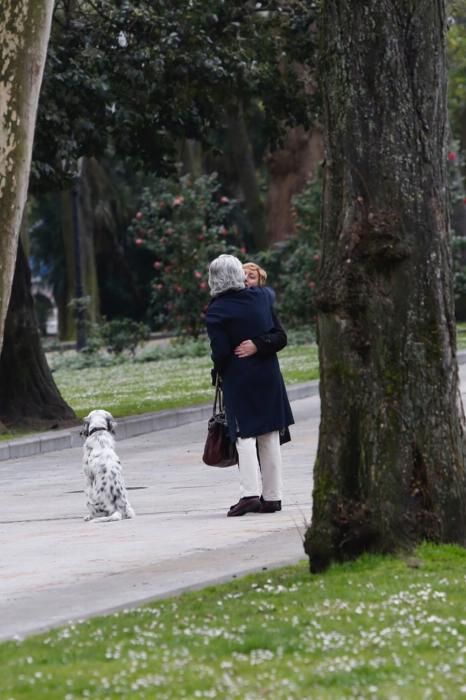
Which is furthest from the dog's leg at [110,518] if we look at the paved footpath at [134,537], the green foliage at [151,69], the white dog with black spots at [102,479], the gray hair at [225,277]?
the green foliage at [151,69]

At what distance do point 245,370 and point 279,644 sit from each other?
5708 mm

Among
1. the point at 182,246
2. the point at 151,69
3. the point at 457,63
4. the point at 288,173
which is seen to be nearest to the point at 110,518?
the point at 151,69

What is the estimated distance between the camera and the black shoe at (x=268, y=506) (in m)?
12.4

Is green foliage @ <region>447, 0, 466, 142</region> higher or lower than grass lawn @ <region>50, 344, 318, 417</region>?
higher

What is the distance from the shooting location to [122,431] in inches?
825

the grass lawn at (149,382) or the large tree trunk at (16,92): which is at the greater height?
the large tree trunk at (16,92)

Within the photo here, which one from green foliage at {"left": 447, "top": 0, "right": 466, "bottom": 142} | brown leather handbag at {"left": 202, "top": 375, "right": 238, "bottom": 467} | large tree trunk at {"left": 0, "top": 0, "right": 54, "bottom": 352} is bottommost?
brown leather handbag at {"left": 202, "top": 375, "right": 238, "bottom": 467}

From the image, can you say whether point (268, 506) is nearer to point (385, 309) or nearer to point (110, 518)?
point (110, 518)

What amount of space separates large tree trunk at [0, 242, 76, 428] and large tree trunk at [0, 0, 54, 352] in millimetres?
9566

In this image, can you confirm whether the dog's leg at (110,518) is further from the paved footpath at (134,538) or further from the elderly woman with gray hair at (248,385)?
the elderly woman with gray hair at (248,385)

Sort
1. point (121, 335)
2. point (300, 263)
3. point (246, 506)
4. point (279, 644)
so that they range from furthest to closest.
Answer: point (121, 335)
point (300, 263)
point (246, 506)
point (279, 644)

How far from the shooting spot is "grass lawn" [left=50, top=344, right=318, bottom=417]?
965 inches

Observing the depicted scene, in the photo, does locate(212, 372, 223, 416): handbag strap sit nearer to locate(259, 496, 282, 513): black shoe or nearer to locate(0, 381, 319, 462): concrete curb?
locate(259, 496, 282, 513): black shoe

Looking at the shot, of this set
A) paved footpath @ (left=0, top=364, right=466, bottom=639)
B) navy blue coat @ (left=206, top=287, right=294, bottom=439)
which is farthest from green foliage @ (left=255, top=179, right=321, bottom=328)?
navy blue coat @ (left=206, top=287, right=294, bottom=439)
